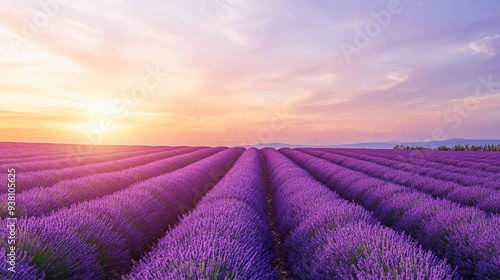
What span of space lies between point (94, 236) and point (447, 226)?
401 centimetres

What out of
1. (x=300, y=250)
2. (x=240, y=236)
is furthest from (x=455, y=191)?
(x=240, y=236)

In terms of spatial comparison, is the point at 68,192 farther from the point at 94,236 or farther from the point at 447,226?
the point at 447,226

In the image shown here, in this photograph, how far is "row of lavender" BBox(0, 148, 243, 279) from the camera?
10.3 feet

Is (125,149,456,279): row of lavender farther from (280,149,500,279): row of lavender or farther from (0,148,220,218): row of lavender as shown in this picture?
(0,148,220,218): row of lavender

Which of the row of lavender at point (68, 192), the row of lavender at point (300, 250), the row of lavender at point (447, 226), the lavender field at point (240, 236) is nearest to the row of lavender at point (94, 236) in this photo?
the lavender field at point (240, 236)

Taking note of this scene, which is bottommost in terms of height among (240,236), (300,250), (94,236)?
(300,250)

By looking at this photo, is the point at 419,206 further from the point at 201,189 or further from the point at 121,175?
the point at 121,175

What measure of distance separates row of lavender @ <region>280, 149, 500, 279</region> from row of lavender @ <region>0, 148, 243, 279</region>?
3.39 metres

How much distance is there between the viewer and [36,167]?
11898 millimetres

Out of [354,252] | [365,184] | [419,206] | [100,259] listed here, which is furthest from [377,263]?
[365,184]

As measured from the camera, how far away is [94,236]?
13.3 ft

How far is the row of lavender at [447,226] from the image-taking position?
3748mm

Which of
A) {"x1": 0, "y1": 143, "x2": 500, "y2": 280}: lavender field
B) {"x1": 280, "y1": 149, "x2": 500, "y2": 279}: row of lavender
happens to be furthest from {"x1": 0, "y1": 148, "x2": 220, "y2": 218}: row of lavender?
{"x1": 280, "y1": 149, "x2": 500, "y2": 279}: row of lavender

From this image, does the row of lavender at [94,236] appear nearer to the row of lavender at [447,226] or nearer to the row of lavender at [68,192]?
the row of lavender at [68,192]
